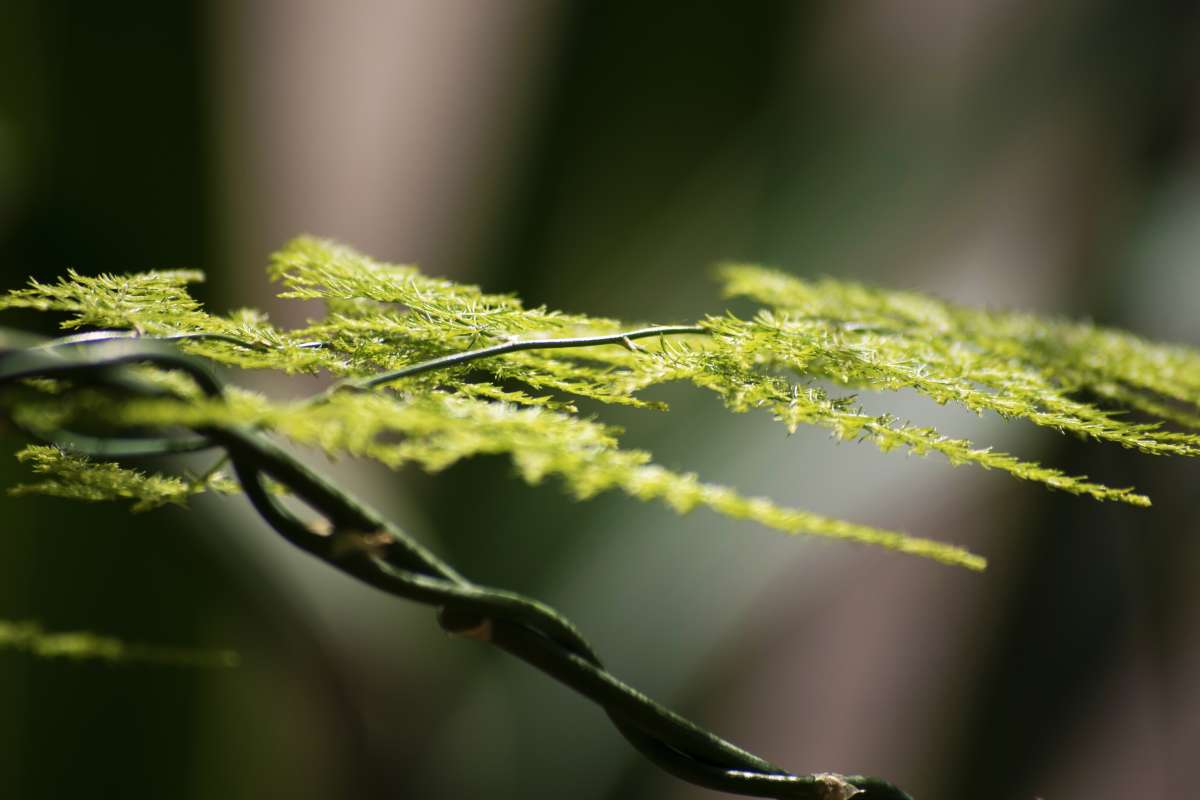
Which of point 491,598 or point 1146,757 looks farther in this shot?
point 1146,757

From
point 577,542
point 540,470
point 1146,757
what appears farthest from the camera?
point 577,542

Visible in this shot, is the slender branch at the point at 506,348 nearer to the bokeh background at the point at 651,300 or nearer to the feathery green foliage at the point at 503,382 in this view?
the feathery green foliage at the point at 503,382

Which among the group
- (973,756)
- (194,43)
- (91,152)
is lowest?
(973,756)

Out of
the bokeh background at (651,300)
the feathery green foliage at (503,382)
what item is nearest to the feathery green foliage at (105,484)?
the feathery green foliage at (503,382)

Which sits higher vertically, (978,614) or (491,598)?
(491,598)

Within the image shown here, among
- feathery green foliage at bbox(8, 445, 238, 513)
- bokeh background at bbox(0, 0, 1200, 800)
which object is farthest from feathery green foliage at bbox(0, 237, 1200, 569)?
bokeh background at bbox(0, 0, 1200, 800)

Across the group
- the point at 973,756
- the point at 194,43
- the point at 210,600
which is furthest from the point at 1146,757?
the point at 194,43

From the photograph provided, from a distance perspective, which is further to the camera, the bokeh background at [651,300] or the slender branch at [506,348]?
the bokeh background at [651,300]

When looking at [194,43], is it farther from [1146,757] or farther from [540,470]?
[1146,757]
